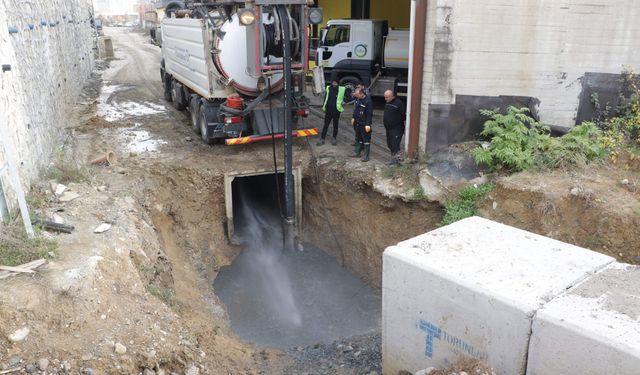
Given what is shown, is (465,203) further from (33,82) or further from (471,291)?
(33,82)

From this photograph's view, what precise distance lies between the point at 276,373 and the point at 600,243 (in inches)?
187

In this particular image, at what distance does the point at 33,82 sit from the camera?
906 cm

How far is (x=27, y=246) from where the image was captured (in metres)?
5.68

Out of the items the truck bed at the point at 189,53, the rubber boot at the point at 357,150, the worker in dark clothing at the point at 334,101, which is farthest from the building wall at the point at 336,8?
the rubber boot at the point at 357,150

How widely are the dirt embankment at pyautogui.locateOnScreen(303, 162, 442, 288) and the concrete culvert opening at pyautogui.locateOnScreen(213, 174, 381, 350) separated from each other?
0.35 m

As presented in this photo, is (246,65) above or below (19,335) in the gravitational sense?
above

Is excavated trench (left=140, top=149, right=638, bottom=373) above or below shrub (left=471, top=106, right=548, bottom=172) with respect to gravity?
below

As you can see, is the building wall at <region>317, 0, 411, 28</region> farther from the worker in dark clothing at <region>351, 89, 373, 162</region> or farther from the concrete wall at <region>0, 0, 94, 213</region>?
the concrete wall at <region>0, 0, 94, 213</region>

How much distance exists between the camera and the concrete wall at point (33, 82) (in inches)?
278

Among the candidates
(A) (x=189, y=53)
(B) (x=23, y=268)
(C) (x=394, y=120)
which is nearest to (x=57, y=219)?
(B) (x=23, y=268)

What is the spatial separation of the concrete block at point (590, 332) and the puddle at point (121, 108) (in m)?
12.7

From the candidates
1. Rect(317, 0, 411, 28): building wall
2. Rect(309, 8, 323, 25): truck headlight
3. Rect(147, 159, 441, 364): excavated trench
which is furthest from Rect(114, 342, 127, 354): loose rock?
Rect(317, 0, 411, 28): building wall

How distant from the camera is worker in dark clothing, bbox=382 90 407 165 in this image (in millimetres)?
9656

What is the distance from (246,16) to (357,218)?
4133mm
